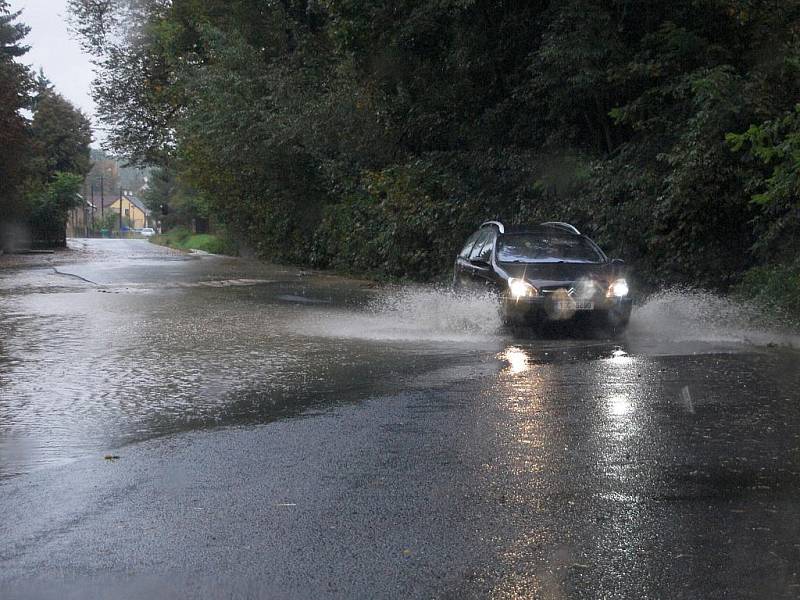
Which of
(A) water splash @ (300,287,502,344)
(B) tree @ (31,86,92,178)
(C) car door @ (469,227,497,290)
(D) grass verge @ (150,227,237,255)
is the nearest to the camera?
(A) water splash @ (300,287,502,344)

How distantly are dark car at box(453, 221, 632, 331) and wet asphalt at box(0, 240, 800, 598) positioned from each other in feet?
1.58

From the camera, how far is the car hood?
13.4 metres

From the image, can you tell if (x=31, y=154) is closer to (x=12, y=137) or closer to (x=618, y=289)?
(x=12, y=137)

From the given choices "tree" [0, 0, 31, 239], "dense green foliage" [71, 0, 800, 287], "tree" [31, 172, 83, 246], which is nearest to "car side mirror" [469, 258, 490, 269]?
"dense green foliage" [71, 0, 800, 287]

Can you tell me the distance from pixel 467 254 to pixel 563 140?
20.9 ft

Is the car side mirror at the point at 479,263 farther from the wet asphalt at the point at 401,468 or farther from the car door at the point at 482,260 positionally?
the wet asphalt at the point at 401,468

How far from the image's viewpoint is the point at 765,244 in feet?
50.3

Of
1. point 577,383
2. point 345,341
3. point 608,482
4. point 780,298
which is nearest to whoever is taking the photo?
point 608,482

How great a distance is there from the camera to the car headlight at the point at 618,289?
13.4 m

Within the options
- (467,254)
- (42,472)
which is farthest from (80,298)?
(42,472)

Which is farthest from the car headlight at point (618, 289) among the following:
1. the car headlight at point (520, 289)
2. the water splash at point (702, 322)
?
the car headlight at point (520, 289)

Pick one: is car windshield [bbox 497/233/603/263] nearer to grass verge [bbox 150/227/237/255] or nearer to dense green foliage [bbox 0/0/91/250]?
dense green foliage [bbox 0/0/91/250]

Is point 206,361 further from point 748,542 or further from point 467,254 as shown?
point 748,542

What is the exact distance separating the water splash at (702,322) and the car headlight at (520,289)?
142 centimetres
